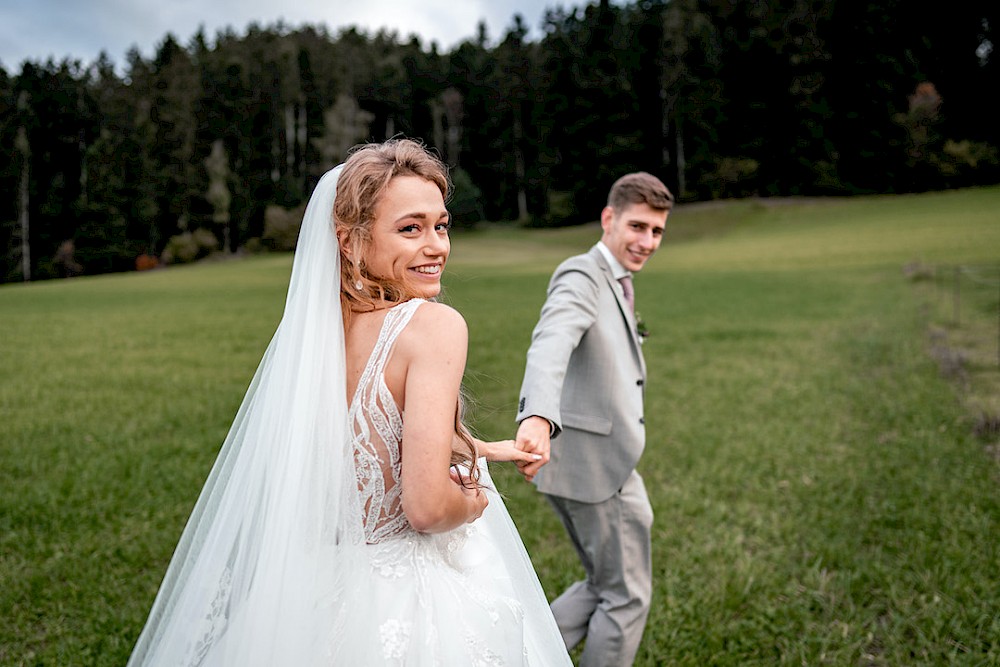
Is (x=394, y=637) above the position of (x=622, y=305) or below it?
below

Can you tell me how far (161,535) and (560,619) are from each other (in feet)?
10.1

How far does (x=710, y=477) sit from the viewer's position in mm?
6566

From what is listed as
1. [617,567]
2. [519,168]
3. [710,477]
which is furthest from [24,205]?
[617,567]

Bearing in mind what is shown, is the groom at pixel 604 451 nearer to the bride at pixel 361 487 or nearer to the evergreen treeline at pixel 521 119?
the bride at pixel 361 487

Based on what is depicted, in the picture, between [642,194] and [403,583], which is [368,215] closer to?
[403,583]

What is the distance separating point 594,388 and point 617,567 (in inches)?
29.5

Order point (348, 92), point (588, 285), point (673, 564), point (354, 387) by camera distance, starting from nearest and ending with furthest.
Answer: point (354, 387) < point (588, 285) < point (673, 564) < point (348, 92)

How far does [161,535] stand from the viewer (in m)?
5.18

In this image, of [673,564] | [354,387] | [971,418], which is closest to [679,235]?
[971,418]

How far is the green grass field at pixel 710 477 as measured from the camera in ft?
13.1

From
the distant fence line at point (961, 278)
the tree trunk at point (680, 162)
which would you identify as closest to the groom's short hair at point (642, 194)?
the distant fence line at point (961, 278)

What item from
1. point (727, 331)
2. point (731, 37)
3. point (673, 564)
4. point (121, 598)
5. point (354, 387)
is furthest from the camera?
point (731, 37)

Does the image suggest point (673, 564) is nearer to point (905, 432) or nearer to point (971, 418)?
point (905, 432)

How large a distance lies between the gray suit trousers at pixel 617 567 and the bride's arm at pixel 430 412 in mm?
1508
